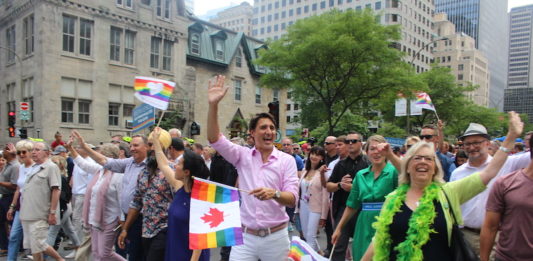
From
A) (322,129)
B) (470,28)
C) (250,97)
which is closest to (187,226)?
(322,129)

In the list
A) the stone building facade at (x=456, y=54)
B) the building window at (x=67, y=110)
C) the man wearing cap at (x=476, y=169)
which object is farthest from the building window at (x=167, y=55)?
the stone building facade at (x=456, y=54)

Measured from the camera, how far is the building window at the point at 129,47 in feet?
94.9

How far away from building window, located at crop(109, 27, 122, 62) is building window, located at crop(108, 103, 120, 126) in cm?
320

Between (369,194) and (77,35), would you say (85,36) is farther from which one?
(369,194)

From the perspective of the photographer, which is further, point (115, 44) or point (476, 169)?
point (115, 44)

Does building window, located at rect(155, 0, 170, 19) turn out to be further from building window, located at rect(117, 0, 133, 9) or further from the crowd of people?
the crowd of people

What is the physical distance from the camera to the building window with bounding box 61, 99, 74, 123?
26.1 meters

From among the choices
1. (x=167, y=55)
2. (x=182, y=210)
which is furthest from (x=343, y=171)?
(x=167, y=55)

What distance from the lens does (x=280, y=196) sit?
350cm

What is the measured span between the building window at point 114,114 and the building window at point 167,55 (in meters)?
4.85

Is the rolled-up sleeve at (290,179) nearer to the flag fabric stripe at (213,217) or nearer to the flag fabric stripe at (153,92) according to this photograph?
the flag fabric stripe at (213,217)

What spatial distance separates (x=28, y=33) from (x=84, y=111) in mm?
6041

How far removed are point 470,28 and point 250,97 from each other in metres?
133

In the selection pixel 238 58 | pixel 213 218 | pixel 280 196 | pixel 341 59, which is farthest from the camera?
pixel 238 58
